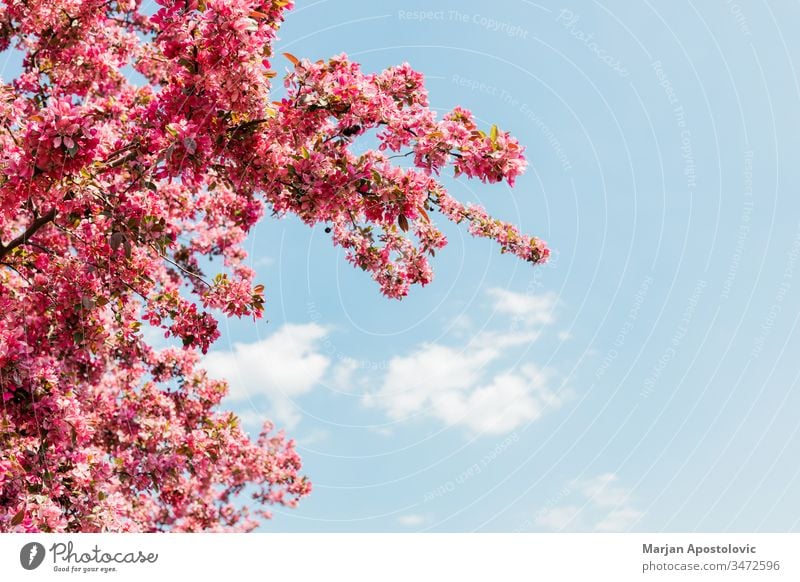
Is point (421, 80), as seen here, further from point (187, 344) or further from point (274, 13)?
point (187, 344)

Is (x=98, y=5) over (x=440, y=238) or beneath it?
over

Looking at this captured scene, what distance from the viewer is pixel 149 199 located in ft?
17.7

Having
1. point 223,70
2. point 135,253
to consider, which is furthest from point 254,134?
point 135,253

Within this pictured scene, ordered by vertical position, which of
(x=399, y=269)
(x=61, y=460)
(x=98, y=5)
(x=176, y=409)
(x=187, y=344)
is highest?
(x=98, y=5)

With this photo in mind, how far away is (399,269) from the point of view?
23.3 ft

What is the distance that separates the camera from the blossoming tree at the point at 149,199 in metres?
4.49

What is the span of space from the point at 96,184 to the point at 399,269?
3285mm

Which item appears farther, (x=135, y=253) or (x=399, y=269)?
(x=399, y=269)

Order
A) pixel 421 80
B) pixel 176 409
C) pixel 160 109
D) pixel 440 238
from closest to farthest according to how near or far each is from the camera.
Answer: pixel 160 109
pixel 421 80
pixel 440 238
pixel 176 409

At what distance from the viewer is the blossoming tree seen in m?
4.49

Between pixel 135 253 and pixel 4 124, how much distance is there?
5.33ft

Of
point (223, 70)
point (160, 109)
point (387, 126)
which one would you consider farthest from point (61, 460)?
point (387, 126)

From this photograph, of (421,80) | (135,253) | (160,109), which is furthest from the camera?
(135,253)

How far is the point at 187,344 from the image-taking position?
20.5ft
